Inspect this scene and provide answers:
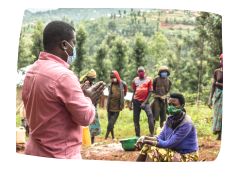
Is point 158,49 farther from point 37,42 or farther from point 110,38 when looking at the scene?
point 37,42

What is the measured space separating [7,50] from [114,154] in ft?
13.5

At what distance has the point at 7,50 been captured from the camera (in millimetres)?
7031

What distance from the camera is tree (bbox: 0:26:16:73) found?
269 inches

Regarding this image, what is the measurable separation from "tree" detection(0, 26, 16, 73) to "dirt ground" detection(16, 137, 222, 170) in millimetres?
2176

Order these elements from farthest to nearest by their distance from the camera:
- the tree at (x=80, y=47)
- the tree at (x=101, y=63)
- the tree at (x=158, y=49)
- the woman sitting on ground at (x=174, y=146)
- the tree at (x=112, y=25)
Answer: the tree at (x=112, y=25) → the tree at (x=158, y=49) → the tree at (x=101, y=63) → the tree at (x=80, y=47) → the woman sitting on ground at (x=174, y=146)

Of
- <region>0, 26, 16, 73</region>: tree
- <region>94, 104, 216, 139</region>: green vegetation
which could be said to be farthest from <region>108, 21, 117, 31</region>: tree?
<region>0, 26, 16, 73</region>: tree

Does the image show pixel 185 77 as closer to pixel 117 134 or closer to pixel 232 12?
pixel 232 12

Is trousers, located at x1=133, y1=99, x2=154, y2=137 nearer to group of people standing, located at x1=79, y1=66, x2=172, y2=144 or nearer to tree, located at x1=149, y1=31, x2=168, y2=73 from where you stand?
group of people standing, located at x1=79, y1=66, x2=172, y2=144

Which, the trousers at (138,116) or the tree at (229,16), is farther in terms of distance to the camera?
the tree at (229,16)

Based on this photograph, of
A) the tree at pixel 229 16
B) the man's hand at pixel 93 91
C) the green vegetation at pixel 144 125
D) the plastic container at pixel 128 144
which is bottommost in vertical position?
the green vegetation at pixel 144 125

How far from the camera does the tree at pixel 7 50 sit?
684 centimetres

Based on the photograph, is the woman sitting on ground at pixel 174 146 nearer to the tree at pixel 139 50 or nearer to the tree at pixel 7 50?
the tree at pixel 7 50

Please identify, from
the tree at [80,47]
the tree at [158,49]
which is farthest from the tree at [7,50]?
the tree at [158,49]

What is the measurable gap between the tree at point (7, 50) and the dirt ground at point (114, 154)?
7.14ft
